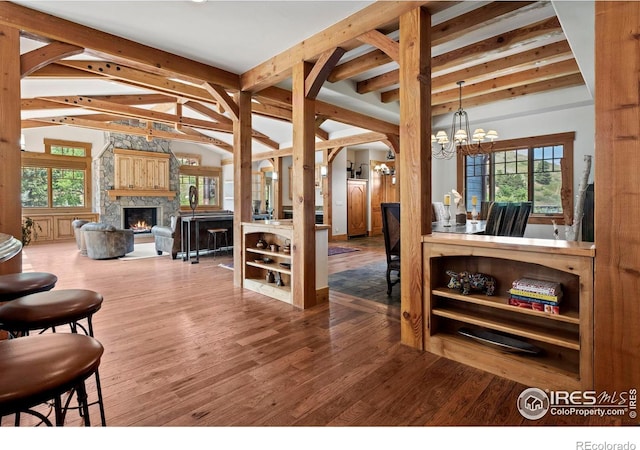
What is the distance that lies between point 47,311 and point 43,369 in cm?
68

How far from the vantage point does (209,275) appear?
16.7 ft

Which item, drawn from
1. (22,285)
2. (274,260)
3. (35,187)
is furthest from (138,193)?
(22,285)

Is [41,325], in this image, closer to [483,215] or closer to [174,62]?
[174,62]

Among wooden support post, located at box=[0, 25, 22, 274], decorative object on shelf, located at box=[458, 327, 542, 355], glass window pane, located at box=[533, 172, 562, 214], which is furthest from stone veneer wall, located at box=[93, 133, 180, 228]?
glass window pane, located at box=[533, 172, 562, 214]

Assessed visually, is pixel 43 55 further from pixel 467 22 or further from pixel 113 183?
pixel 113 183

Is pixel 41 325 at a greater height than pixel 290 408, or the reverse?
pixel 41 325

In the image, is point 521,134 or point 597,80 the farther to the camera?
point 521,134

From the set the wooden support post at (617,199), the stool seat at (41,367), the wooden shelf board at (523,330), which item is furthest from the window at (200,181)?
the wooden support post at (617,199)

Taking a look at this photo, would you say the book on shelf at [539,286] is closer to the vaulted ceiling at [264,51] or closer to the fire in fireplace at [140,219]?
the vaulted ceiling at [264,51]

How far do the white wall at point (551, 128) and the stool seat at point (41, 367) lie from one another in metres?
6.97

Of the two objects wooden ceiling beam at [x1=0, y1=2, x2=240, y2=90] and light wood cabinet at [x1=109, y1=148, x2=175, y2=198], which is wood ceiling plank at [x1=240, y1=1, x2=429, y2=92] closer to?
wooden ceiling beam at [x1=0, y1=2, x2=240, y2=90]
